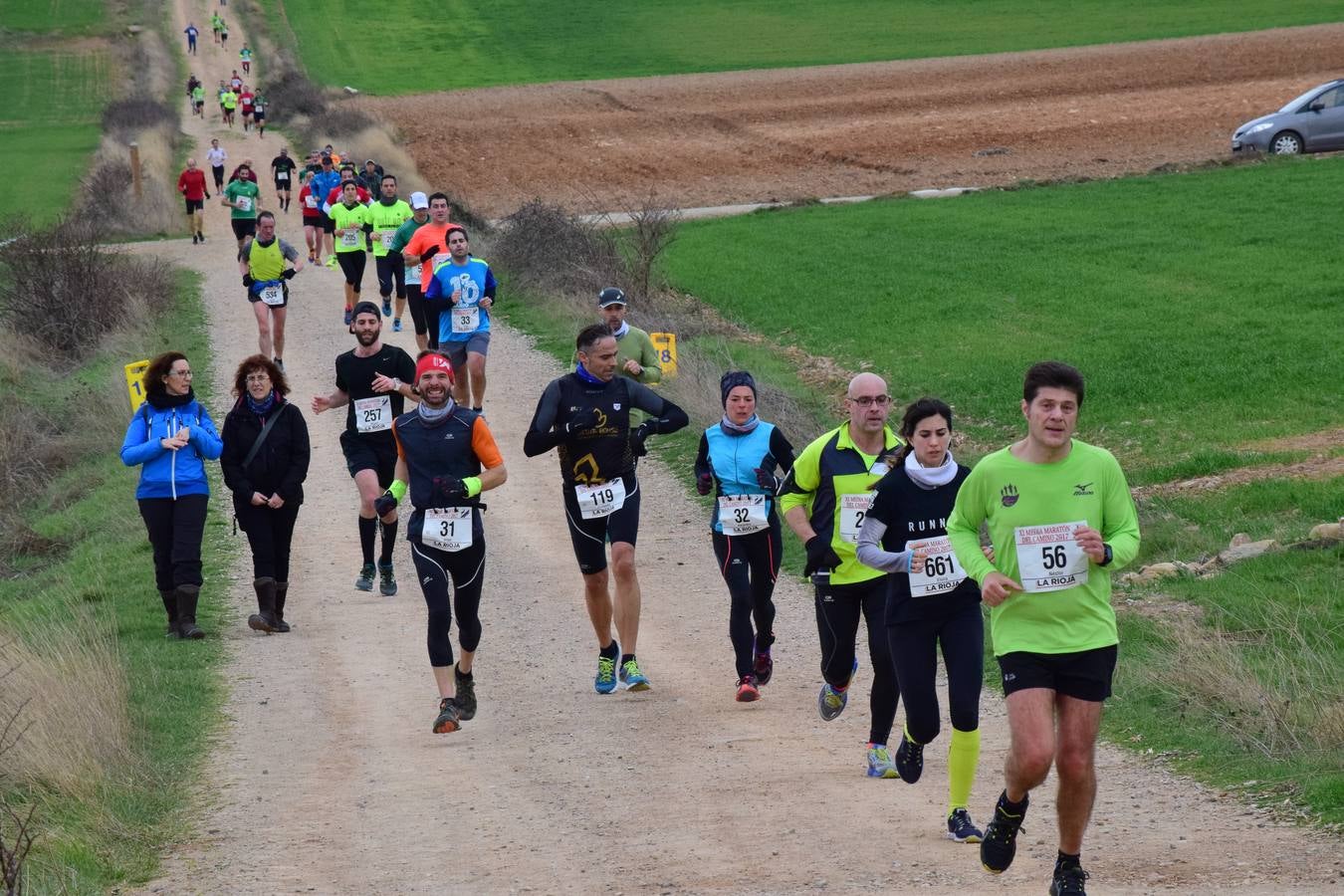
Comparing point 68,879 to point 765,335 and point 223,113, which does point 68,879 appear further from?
point 223,113

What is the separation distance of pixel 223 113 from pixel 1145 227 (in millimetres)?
42835

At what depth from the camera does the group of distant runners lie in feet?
20.8

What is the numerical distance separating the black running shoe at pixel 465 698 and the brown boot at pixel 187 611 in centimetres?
307

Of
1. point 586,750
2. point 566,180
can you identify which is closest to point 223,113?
point 566,180

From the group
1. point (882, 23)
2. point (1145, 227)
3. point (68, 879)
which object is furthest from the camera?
point (882, 23)

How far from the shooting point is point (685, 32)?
80688 mm

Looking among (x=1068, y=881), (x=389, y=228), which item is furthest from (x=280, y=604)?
(x=389, y=228)

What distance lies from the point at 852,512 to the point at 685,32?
245 ft

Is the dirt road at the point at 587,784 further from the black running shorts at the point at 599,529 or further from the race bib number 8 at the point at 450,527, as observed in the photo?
the race bib number 8 at the point at 450,527

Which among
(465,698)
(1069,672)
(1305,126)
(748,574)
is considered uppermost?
(1305,126)

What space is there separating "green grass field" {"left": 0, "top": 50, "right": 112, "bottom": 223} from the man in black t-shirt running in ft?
111

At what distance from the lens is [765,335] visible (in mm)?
24000

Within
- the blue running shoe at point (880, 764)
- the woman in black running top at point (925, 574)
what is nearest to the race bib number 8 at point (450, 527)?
the blue running shoe at point (880, 764)

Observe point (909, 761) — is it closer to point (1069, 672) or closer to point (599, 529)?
point (1069, 672)
